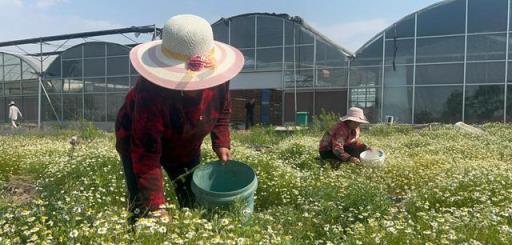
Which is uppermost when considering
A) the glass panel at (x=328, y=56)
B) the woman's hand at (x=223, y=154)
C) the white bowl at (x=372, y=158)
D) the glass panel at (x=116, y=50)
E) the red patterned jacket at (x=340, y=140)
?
the glass panel at (x=116, y=50)

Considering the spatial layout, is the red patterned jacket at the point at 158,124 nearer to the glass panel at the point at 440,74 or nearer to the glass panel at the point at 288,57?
the glass panel at the point at 440,74

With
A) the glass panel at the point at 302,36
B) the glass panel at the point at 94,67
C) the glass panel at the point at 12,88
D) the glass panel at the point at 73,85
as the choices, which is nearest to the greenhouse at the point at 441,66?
the glass panel at the point at 302,36

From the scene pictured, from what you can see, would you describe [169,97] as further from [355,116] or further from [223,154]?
[355,116]

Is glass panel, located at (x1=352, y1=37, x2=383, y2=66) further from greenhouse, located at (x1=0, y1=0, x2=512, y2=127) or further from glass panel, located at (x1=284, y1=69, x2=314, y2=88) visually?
glass panel, located at (x1=284, y1=69, x2=314, y2=88)

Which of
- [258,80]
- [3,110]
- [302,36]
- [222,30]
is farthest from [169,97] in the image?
[3,110]

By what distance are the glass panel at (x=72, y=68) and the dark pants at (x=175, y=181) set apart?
22356 mm

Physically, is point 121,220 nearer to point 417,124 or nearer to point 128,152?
point 128,152

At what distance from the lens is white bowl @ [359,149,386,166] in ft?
20.4

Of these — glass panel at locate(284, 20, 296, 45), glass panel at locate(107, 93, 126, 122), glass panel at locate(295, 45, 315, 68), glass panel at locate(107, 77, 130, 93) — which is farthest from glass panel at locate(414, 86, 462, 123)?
glass panel at locate(107, 93, 126, 122)

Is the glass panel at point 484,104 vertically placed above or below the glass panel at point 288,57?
below

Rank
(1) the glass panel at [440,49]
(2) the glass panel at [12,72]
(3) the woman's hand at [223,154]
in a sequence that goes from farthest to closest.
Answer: (2) the glass panel at [12,72]
(1) the glass panel at [440,49]
(3) the woman's hand at [223,154]

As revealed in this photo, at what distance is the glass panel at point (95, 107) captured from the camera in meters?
23.6

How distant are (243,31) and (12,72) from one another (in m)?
13.4

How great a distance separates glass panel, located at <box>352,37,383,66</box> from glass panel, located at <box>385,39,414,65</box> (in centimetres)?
31
